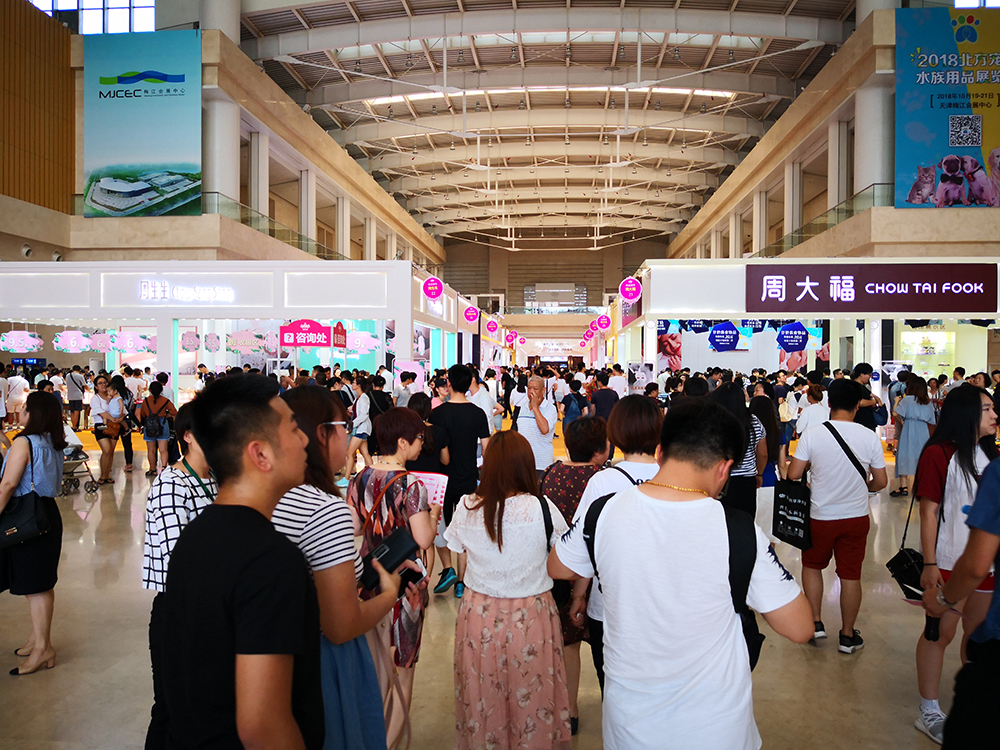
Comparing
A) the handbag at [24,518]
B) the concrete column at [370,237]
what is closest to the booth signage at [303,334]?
the handbag at [24,518]

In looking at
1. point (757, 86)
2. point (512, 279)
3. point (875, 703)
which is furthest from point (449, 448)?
point (512, 279)

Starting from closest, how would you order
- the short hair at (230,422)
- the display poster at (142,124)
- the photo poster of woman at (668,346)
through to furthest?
the short hair at (230,422) → the photo poster of woman at (668,346) → the display poster at (142,124)

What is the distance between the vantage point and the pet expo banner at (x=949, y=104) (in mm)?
13688

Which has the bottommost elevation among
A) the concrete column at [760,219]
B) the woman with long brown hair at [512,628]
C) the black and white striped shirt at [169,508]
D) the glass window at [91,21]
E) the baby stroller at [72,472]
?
the baby stroller at [72,472]

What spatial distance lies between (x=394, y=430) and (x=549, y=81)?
1731 cm

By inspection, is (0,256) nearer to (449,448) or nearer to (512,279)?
(449,448)

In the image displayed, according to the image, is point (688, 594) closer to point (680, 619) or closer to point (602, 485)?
point (680, 619)

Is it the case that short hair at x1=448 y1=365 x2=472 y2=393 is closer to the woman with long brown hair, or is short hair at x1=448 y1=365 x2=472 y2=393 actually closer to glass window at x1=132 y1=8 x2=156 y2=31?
the woman with long brown hair

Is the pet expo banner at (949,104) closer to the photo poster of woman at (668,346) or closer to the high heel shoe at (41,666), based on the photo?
the photo poster of woman at (668,346)

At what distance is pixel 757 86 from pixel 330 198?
1343cm

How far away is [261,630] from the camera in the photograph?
1.17 meters

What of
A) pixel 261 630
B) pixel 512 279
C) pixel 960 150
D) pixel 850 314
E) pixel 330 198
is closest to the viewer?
pixel 261 630

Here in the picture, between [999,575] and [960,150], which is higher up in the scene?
[960,150]

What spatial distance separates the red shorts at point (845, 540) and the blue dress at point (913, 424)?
13.9 feet
